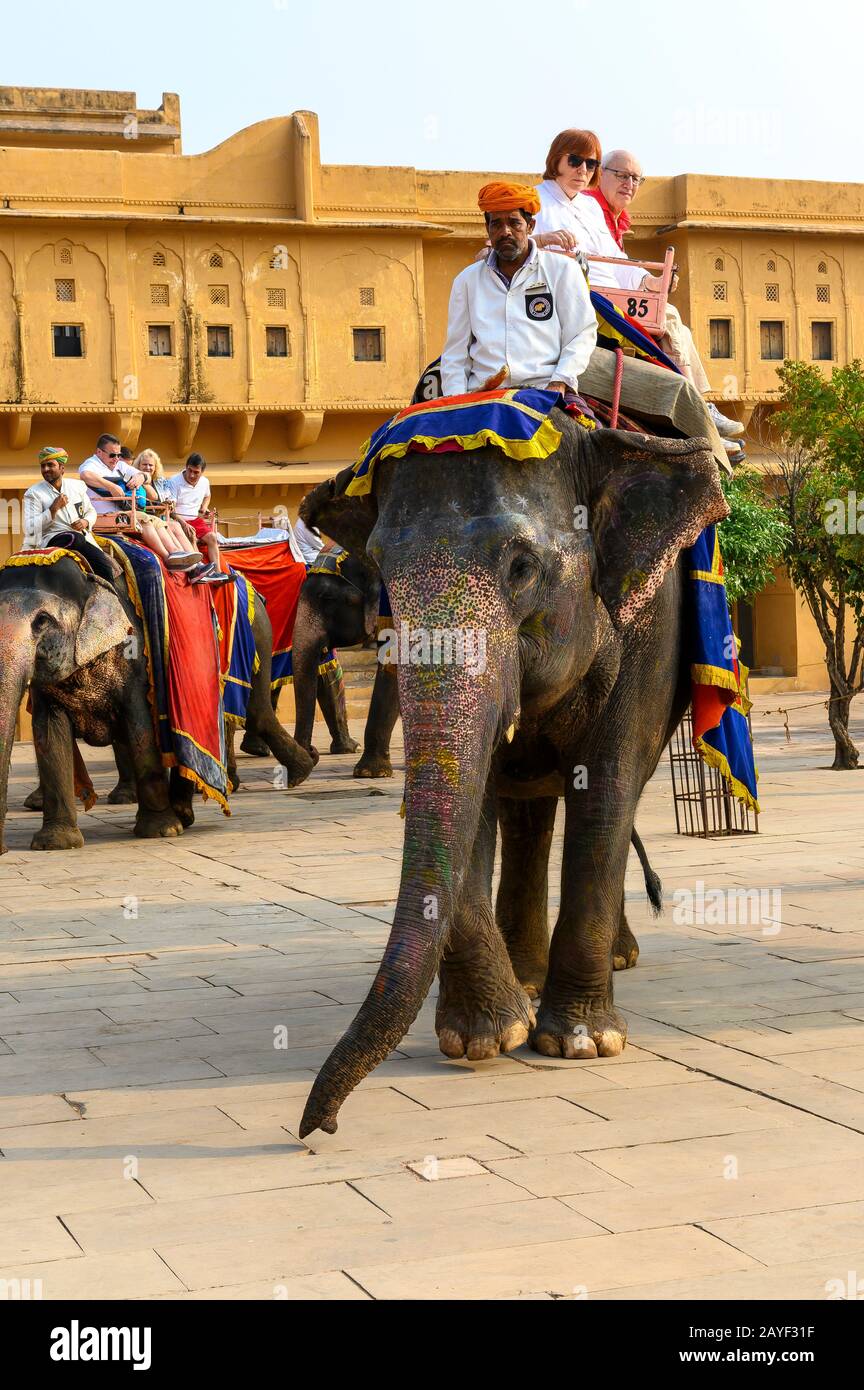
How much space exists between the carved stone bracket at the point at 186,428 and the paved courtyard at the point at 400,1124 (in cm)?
1906

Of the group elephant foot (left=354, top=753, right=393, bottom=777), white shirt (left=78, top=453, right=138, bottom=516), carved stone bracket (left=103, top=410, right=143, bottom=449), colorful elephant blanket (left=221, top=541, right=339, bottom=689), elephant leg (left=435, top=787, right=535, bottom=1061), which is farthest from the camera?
carved stone bracket (left=103, top=410, right=143, bottom=449)

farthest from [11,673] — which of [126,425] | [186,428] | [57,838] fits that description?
[186,428]

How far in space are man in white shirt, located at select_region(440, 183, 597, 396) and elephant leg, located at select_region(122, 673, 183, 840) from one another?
22.3 ft

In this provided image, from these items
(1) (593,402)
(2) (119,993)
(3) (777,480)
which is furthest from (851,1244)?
(3) (777,480)

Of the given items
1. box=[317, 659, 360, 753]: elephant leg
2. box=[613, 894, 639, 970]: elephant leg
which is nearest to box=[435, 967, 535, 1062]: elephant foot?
box=[613, 894, 639, 970]: elephant leg

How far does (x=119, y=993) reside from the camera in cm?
688

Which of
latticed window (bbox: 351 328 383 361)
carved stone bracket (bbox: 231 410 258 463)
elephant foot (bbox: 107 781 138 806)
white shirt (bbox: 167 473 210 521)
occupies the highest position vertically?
latticed window (bbox: 351 328 383 361)

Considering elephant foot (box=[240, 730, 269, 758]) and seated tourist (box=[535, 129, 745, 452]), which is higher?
seated tourist (box=[535, 129, 745, 452])

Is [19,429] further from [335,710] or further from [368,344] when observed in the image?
[335,710]

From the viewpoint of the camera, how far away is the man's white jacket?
18.5 ft

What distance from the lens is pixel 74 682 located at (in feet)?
39.1

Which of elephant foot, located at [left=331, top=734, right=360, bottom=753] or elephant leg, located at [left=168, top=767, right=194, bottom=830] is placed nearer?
elephant leg, located at [left=168, top=767, right=194, bottom=830]

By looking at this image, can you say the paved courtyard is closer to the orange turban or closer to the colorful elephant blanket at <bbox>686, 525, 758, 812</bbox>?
the colorful elephant blanket at <bbox>686, 525, 758, 812</bbox>

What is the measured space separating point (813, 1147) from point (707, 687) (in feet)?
6.59
